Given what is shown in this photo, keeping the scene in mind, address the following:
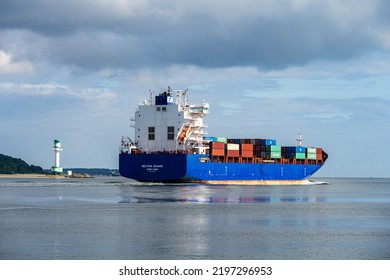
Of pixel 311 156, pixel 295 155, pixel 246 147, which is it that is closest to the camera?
pixel 246 147

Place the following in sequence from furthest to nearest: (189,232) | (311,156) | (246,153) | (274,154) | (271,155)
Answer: (311,156)
(274,154)
(271,155)
(246,153)
(189,232)

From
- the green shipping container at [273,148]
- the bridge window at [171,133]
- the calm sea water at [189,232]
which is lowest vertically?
the calm sea water at [189,232]

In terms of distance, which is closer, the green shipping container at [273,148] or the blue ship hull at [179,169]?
the blue ship hull at [179,169]

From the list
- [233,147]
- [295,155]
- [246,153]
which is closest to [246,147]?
[246,153]

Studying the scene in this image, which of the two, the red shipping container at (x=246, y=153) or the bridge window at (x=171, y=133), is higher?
the bridge window at (x=171, y=133)

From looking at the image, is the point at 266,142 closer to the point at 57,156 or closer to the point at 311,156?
the point at 311,156

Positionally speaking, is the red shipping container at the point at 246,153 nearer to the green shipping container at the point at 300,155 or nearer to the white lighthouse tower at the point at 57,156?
the green shipping container at the point at 300,155

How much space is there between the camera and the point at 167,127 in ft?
297

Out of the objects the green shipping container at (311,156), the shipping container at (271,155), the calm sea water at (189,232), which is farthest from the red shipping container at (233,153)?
the calm sea water at (189,232)

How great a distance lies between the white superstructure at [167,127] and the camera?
89938 millimetres

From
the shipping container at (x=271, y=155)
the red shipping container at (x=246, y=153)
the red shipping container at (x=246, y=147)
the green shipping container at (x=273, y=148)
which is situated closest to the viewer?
the red shipping container at (x=246, y=153)
